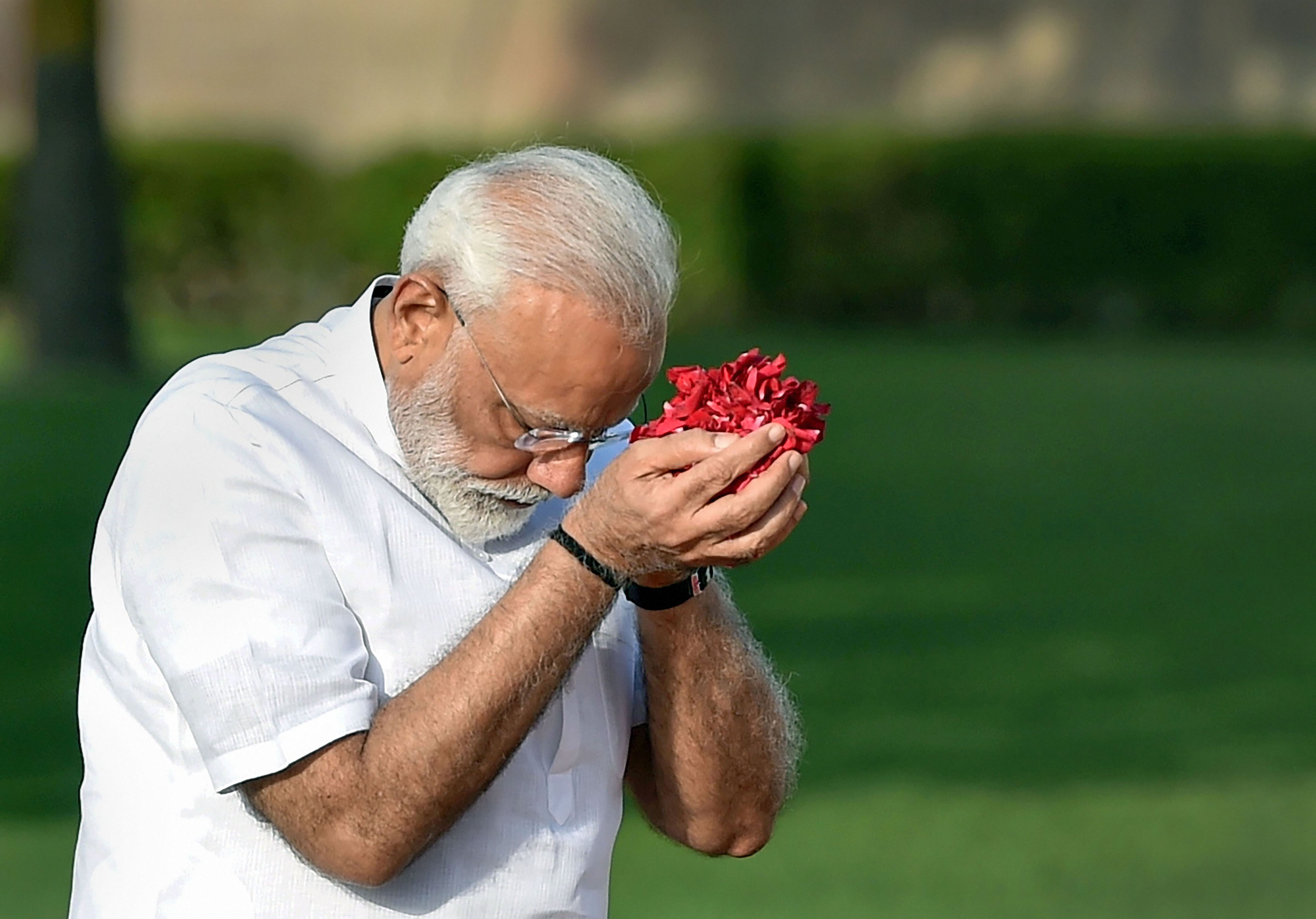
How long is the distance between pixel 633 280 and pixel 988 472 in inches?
473

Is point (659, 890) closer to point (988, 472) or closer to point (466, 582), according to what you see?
point (466, 582)

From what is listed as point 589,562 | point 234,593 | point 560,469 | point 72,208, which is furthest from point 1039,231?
point 234,593

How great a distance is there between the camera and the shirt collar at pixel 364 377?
10.0ft

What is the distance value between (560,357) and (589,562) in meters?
Result: 0.36

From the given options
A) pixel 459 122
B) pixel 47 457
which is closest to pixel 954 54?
pixel 459 122

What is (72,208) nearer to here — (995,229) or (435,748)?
(995,229)

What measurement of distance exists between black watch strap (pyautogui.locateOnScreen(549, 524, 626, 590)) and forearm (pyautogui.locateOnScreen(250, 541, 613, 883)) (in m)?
0.03

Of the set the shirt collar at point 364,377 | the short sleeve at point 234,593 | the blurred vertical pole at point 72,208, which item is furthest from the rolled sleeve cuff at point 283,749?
the blurred vertical pole at point 72,208

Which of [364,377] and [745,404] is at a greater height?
[745,404]

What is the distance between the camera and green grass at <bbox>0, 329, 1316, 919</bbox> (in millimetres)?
6824

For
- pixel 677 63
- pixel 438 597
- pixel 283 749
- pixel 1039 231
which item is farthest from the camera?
pixel 677 63

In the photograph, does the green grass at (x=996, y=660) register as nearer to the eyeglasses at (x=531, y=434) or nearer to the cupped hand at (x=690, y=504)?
the eyeglasses at (x=531, y=434)

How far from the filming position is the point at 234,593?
8.99 feet

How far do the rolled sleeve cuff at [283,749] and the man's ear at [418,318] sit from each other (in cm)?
60
